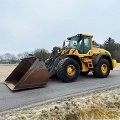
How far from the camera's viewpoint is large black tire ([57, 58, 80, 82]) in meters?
8.05

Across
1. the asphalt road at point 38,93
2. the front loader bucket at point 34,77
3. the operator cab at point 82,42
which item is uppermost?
the operator cab at point 82,42

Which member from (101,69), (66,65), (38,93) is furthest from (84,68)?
(38,93)

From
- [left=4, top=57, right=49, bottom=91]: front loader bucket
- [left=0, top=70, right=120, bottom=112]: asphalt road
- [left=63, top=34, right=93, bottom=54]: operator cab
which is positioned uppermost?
[left=63, top=34, right=93, bottom=54]: operator cab

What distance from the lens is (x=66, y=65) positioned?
8148 millimetres

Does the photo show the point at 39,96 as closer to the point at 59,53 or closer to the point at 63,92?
the point at 63,92

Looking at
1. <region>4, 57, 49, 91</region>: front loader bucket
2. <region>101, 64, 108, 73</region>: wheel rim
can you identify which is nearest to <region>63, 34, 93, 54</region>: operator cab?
<region>101, 64, 108, 73</region>: wheel rim

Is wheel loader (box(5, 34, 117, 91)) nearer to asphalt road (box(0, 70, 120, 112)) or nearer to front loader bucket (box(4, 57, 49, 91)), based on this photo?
front loader bucket (box(4, 57, 49, 91))

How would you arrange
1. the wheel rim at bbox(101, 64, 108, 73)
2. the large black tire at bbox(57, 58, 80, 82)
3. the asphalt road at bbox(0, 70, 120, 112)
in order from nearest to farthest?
1. the asphalt road at bbox(0, 70, 120, 112)
2. the large black tire at bbox(57, 58, 80, 82)
3. the wheel rim at bbox(101, 64, 108, 73)

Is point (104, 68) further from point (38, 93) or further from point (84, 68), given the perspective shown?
point (38, 93)

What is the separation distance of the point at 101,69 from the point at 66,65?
214 centimetres

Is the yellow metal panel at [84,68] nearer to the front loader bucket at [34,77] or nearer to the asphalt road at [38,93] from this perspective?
the asphalt road at [38,93]

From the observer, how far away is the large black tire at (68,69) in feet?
26.4

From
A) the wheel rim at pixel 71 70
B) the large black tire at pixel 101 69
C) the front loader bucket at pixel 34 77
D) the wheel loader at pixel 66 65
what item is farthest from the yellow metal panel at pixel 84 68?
the front loader bucket at pixel 34 77

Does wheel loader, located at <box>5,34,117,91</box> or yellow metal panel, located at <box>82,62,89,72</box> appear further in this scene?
yellow metal panel, located at <box>82,62,89,72</box>
